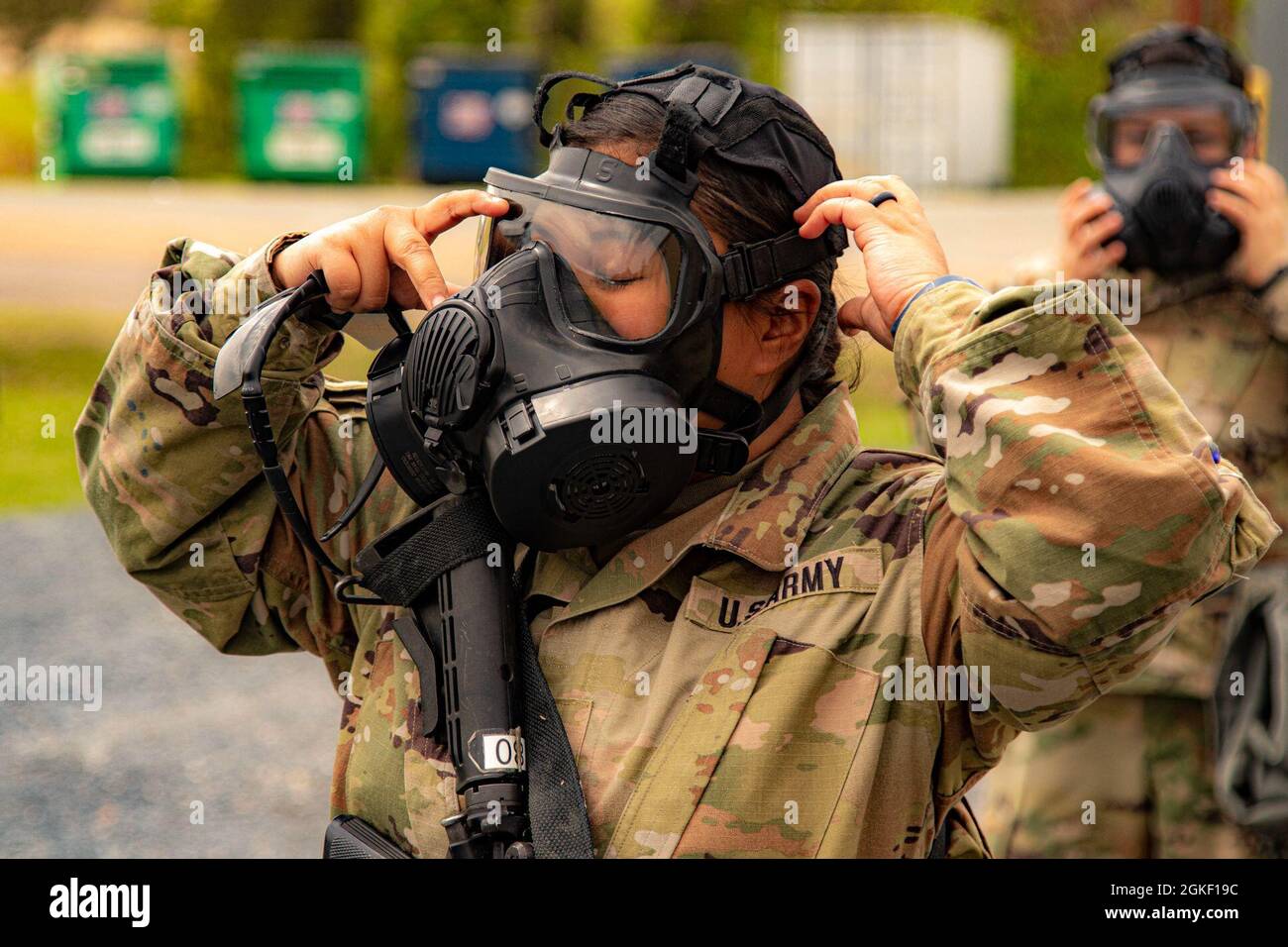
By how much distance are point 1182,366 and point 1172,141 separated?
633 mm

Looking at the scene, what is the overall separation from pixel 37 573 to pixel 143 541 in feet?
20.3

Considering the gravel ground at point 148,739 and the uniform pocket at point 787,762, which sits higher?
the uniform pocket at point 787,762

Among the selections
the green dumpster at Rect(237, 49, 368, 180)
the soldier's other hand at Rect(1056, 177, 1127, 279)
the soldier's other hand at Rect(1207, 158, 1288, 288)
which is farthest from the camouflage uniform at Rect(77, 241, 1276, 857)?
the green dumpster at Rect(237, 49, 368, 180)

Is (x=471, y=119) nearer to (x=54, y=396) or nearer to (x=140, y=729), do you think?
(x=54, y=396)

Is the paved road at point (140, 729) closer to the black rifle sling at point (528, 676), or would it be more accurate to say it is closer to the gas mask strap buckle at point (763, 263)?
the black rifle sling at point (528, 676)

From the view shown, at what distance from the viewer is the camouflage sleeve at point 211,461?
2689mm

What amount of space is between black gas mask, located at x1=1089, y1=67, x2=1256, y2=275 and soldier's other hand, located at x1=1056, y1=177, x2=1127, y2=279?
3 centimetres

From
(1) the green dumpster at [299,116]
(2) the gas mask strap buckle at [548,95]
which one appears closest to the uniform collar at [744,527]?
(2) the gas mask strap buckle at [548,95]

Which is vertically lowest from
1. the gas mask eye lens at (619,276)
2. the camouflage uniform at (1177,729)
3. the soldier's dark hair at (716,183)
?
the camouflage uniform at (1177,729)

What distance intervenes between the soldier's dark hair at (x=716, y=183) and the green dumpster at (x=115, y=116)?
1473cm

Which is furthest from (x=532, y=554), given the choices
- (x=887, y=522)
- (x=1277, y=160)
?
(x=1277, y=160)

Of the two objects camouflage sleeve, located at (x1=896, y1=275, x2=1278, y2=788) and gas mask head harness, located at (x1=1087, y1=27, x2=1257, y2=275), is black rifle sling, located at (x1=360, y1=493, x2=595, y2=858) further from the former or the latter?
gas mask head harness, located at (x1=1087, y1=27, x2=1257, y2=275)

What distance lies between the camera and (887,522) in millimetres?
2521

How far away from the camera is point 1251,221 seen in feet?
14.8
